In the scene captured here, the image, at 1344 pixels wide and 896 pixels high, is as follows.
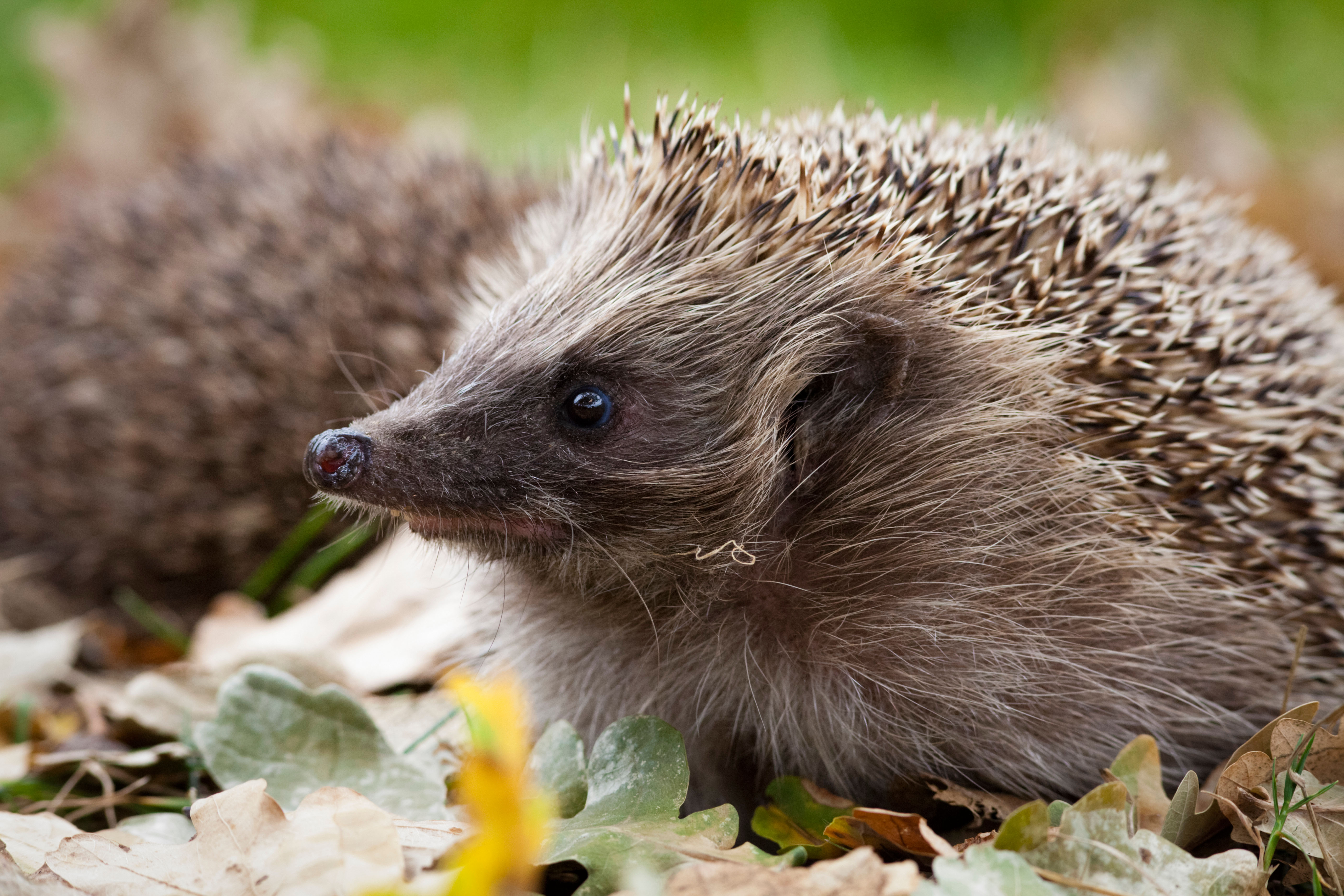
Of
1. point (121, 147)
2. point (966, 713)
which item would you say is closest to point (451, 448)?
point (966, 713)

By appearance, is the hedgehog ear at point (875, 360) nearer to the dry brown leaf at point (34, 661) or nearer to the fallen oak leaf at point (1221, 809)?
the fallen oak leaf at point (1221, 809)

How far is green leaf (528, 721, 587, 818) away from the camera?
1.87 m

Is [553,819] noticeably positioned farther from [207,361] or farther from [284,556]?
[207,361]

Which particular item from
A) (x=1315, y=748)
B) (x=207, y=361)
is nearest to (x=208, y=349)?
(x=207, y=361)

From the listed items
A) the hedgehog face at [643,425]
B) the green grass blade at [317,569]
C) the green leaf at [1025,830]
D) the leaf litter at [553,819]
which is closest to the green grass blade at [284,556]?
the green grass blade at [317,569]

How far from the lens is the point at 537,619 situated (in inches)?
93.7

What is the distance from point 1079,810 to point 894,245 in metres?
0.90

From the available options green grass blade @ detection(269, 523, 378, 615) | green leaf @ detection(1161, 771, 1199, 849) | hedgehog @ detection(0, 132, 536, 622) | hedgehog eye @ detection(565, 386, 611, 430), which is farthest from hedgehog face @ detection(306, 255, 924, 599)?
hedgehog @ detection(0, 132, 536, 622)

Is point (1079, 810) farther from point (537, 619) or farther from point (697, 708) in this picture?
point (537, 619)

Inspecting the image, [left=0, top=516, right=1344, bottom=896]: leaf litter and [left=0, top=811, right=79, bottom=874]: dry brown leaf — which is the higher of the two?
[left=0, top=516, right=1344, bottom=896]: leaf litter

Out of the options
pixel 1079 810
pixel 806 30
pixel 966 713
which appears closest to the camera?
pixel 1079 810

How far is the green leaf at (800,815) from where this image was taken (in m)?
1.94

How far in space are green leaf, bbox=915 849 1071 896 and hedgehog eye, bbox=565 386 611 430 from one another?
853 mm

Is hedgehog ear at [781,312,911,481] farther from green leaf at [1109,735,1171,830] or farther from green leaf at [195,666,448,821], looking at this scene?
green leaf at [195,666,448,821]
